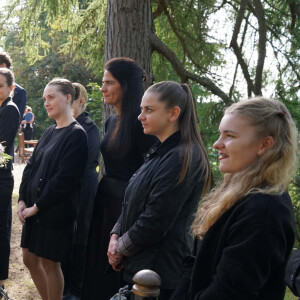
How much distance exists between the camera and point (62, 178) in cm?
396

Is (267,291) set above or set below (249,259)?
below

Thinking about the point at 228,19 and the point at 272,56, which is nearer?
the point at 272,56

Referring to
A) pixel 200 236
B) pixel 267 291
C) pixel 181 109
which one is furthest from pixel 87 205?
pixel 267 291

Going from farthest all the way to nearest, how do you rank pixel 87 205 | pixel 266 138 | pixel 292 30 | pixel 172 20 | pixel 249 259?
pixel 172 20 < pixel 292 30 < pixel 87 205 < pixel 266 138 < pixel 249 259

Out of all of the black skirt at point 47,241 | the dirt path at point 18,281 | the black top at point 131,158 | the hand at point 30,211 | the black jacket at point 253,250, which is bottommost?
the dirt path at point 18,281

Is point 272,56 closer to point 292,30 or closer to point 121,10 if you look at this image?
point 292,30

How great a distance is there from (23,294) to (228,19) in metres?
5.09

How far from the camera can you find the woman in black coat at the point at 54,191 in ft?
13.1

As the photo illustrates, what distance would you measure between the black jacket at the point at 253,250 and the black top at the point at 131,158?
169 cm

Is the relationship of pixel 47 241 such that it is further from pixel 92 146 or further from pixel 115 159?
pixel 92 146

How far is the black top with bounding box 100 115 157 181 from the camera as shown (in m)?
3.59

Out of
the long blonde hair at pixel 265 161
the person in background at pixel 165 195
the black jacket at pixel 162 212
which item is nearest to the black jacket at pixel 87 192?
the person in background at pixel 165 195

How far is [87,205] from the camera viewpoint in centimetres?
484

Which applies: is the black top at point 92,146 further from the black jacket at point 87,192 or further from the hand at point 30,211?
the hand at point 30,211
